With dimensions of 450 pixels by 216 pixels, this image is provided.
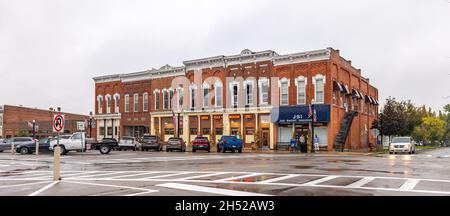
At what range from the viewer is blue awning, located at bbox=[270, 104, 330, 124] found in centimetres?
3955

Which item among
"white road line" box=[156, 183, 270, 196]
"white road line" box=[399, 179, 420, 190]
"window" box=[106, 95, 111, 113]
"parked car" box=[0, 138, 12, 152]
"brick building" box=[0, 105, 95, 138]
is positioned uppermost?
"window" box=[106, 95, 111, 113]

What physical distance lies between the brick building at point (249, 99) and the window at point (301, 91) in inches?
4.0

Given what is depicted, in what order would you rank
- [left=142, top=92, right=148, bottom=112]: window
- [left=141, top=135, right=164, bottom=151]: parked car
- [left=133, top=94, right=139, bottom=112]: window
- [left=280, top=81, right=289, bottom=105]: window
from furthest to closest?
[left=133, top=94, right=139, bottom=112]: window
[left=142, top=92, right=148, bottom=112]: window
[left=280, top=81, right=289, bottom=105]: window
[left=141, top=135, right=164, bottom=151]: parked car

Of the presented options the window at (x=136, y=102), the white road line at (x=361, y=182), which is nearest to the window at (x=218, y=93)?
the window at (x=136, y=102)

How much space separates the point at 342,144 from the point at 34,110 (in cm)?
6642

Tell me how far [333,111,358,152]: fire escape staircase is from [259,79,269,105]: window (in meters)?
8.32

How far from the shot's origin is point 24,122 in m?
74.6

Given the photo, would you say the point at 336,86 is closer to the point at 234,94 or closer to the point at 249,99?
the point at 249,99

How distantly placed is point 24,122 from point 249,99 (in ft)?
161

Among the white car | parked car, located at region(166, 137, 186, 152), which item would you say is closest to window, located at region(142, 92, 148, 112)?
parked car, located at region(166, 137, 186, 152)

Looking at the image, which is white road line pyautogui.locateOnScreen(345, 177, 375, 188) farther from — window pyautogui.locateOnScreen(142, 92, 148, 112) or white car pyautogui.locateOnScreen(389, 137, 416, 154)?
window pyautogui.locateOnScreen(142, 92, 148, 112)

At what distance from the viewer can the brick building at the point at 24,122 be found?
235 ft

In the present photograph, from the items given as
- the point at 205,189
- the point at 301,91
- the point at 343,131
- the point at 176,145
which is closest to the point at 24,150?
the point at 176,145

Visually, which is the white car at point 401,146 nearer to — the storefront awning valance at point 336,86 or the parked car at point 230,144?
the storefront awning valance at point 336,86
